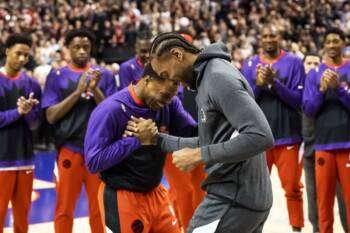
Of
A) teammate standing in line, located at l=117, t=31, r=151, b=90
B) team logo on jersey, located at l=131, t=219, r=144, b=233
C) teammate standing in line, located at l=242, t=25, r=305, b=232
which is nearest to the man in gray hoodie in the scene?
team logo on jersey, located at l=131, t=219, r=144, b=233

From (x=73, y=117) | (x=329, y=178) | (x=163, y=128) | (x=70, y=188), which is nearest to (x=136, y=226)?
(x=163, y=128)

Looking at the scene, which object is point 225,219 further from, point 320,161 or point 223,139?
point 320,161

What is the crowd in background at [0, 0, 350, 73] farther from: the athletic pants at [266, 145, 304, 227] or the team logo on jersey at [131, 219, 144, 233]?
the team logo on jersey at [131, 219, 144, 233]

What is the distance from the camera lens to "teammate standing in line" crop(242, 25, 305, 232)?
6.36 m

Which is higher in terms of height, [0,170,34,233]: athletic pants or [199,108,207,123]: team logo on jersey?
[199,108,207,123]: team logo on jersey

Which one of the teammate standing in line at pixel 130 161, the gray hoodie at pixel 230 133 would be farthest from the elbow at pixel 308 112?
the gray hoodie at pixel 230 133

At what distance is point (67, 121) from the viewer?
231 inches

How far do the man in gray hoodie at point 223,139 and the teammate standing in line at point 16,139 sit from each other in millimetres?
2654

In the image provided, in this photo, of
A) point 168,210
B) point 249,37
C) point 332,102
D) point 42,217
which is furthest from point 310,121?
point 249,37

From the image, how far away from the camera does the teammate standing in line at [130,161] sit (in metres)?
3.93

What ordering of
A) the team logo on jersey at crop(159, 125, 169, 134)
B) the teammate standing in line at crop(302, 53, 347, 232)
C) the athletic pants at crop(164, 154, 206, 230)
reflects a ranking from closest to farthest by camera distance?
the team logo on jersey at crop(159, 125, 169, 134) → the athletic pants at crop(164, 154, 206, 230) → the teammate standing in line at crop(302, 53, 347, 232)

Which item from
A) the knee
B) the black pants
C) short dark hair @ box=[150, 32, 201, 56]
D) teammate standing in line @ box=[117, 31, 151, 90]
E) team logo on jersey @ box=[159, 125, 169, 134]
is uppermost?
short dark hair @ box=[150, 32, 201, 56]

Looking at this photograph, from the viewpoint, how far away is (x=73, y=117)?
231 inches

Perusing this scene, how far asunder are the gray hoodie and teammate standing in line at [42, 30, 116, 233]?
2585 mm
